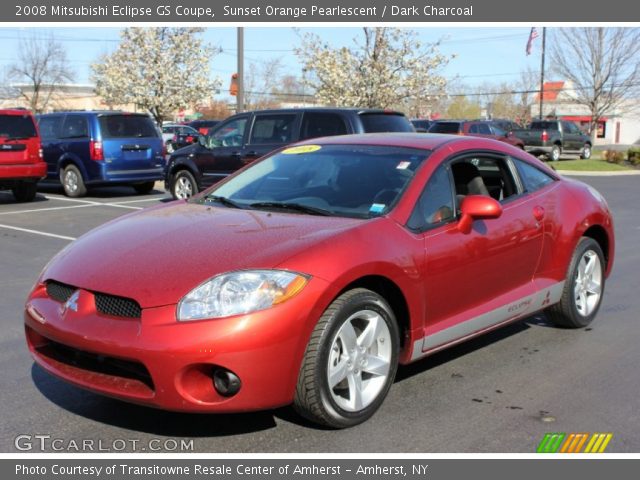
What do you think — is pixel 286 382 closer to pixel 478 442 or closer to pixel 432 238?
pixel 478 442

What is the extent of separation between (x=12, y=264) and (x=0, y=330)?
115 inches

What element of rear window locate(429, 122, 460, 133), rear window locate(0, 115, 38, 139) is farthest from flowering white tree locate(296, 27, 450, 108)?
rear window locate(0, 115, 38, 139)

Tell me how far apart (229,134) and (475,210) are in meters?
9.57

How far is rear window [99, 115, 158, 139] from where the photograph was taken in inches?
617

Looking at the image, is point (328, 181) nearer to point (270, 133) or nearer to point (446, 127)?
point (270, 133)

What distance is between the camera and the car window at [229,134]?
13453 millimetres

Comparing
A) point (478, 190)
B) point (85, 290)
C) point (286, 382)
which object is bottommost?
point (286, 382)

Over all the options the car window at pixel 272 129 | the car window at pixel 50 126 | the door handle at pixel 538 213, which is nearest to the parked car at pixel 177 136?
the car window at pixel 50 126

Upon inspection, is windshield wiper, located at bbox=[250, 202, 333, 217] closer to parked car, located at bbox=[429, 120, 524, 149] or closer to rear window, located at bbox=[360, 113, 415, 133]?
rear window, located at bbox=[360, 113, 415, 133]

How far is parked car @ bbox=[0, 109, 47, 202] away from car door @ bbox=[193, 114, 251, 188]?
10.8 feet

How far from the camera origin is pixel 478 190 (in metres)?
5.39

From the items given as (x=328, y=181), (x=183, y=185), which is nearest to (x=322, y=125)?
(x=183, y=185)
